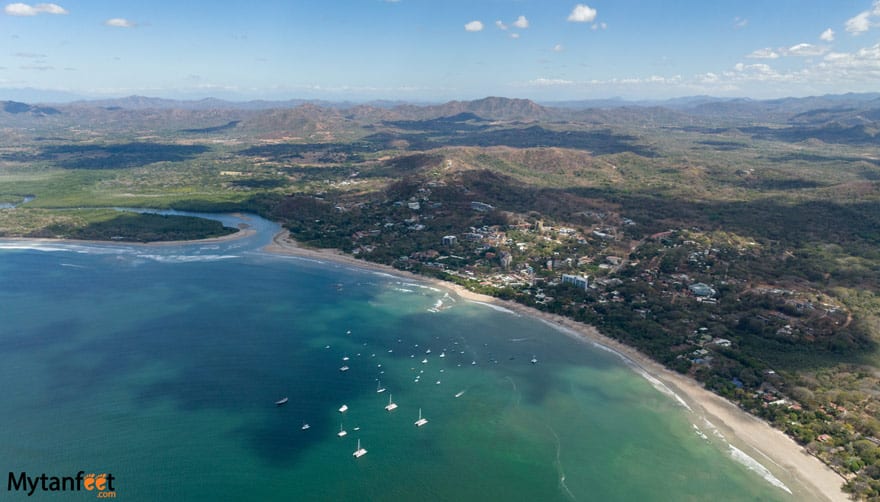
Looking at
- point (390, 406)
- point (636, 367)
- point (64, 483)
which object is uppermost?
point (64, 483)

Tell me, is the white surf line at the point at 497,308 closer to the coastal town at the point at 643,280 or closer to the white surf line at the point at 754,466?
the coastal town at the point at 643,280

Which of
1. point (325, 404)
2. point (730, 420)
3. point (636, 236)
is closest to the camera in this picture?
point (730, 420)

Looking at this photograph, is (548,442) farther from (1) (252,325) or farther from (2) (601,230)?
(2) (601,230)

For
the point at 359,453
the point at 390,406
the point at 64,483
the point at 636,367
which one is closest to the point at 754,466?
the point at 636,367

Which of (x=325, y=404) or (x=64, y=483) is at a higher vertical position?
(x=64, y=483)

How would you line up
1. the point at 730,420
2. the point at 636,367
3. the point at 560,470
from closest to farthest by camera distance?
the point at 560,470
the point at 730,420
the point at 636,367

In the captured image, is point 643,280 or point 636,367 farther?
point 643,280

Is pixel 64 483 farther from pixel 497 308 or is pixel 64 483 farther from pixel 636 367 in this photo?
pixel 636 367

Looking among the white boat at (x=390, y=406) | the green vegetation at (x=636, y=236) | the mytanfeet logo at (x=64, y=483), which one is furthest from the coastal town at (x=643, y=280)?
the mytanfeet logo at (x=64, y=483)
